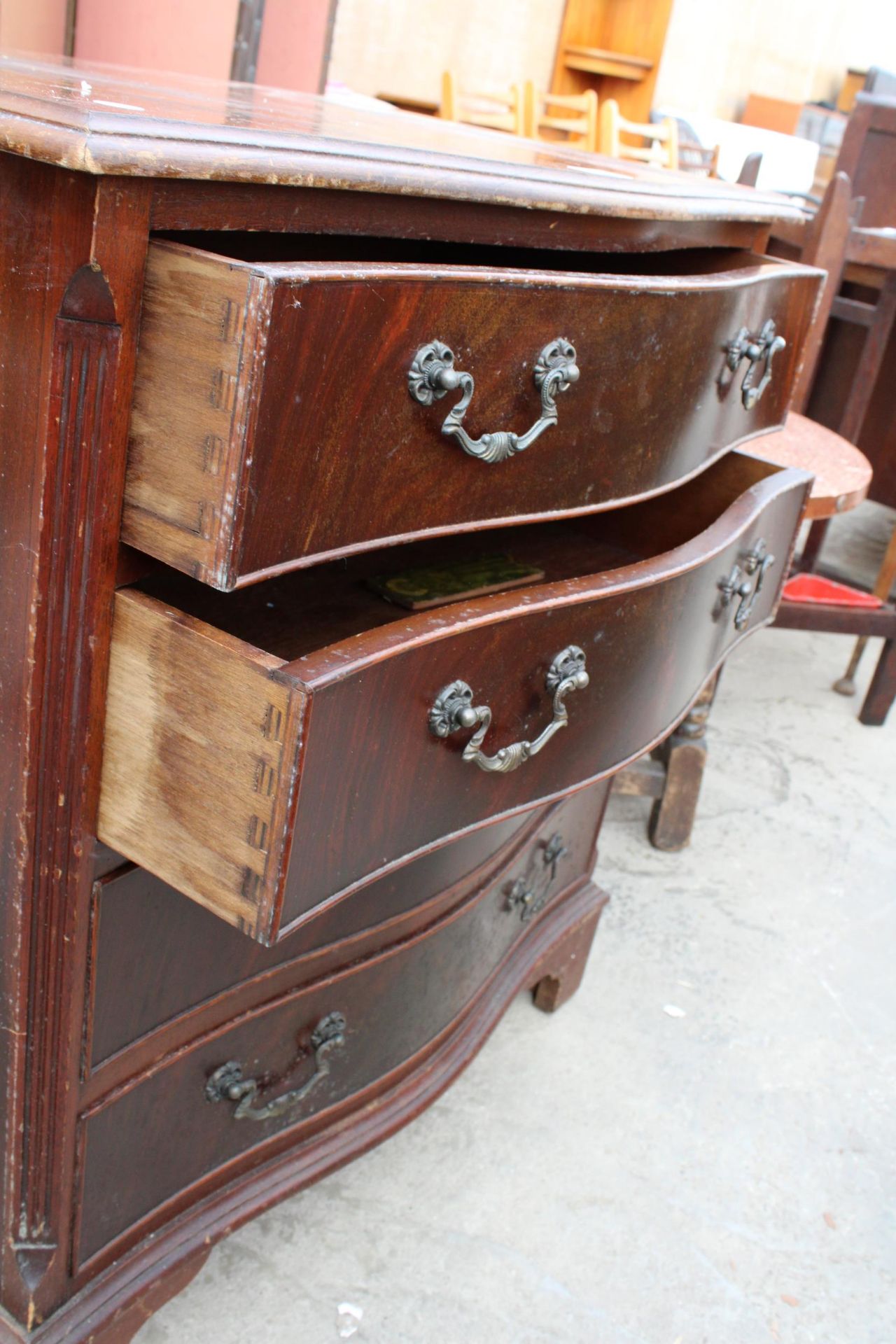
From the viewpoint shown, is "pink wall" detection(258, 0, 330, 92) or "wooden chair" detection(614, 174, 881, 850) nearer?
"pink wall" detection(258, 0, 330, 92)

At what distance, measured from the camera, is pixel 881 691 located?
8.05 feet

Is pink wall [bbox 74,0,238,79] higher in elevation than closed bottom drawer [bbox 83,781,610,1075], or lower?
higher

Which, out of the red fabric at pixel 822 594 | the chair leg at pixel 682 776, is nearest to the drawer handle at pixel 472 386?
the chair leg at pixel 682 776

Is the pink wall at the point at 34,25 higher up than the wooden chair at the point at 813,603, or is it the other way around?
the pink wall at the point at 34,25

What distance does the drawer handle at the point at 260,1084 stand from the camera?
0.92 meters

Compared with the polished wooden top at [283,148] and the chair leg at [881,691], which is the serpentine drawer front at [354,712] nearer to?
the polished wooden top at [283,148]

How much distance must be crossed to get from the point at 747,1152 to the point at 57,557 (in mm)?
1061

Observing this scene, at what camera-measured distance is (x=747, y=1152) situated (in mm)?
1337

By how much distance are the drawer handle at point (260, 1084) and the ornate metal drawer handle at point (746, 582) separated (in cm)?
48

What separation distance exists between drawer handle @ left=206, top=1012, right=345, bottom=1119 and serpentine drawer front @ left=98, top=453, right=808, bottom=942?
0.98 ft

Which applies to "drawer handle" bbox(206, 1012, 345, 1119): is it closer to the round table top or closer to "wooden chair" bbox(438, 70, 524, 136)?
the round table top

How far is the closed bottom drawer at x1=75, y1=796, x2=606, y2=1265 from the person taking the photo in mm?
861

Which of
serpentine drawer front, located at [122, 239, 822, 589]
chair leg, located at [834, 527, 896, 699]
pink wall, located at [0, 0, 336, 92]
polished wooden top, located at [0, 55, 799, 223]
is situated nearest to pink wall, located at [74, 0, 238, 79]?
pink wall, located at [0, 0, 336, 92]

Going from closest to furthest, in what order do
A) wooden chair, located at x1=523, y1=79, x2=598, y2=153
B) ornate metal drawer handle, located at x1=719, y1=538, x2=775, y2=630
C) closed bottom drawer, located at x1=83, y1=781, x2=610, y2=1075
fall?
1. closed bottom drawer, located at x1=83, y1=781, x2=610, y2=1075
2. ornate metal drawer handle, located at x1=719, y1=538, x2=775, y2=630
3. wooden chair, located at x1=523, y1=79, x2=598, y2=153
